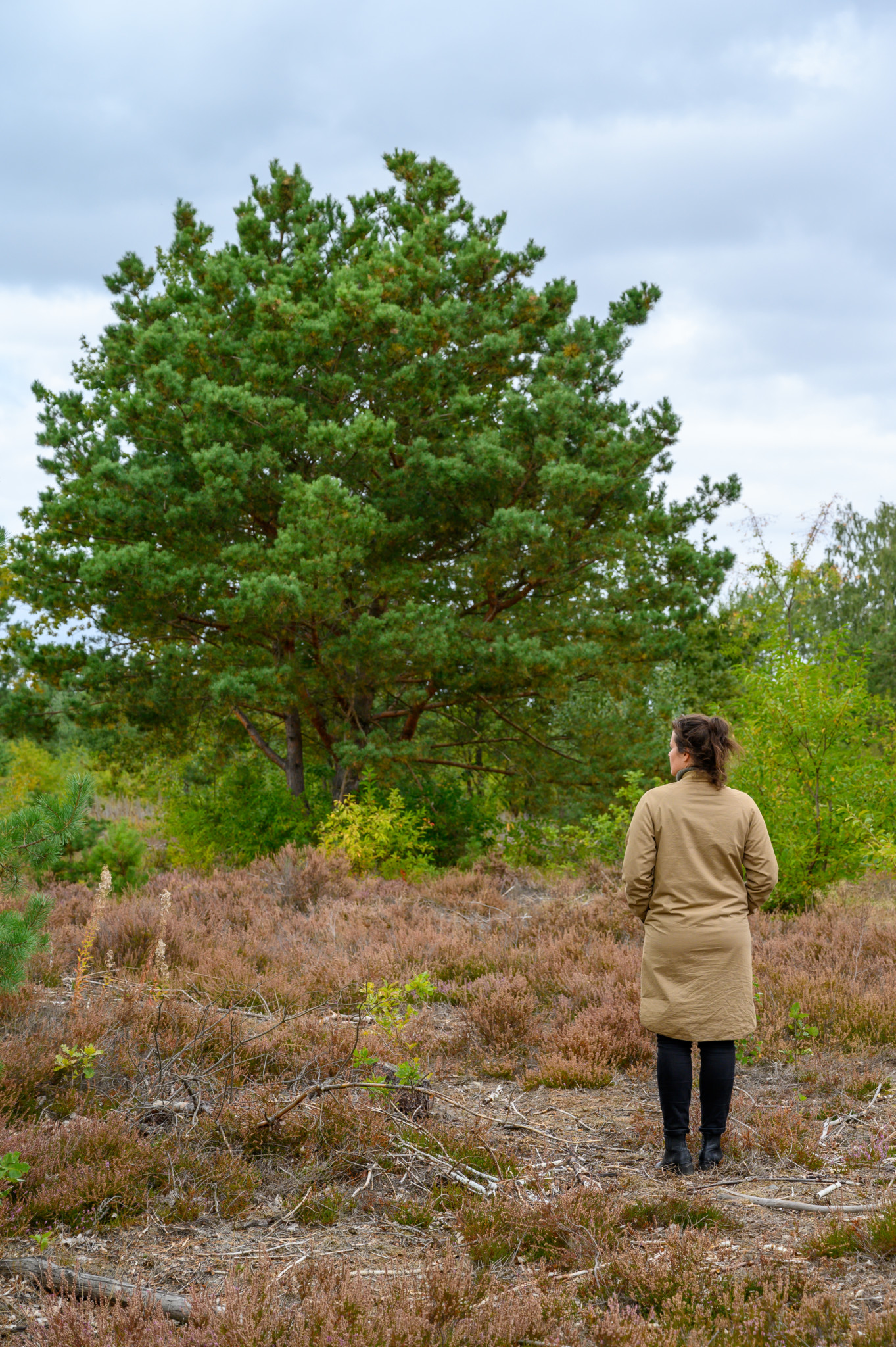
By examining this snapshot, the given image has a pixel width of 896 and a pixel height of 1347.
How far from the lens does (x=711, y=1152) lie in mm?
4164

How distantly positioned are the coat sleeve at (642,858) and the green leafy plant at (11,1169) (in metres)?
2.54

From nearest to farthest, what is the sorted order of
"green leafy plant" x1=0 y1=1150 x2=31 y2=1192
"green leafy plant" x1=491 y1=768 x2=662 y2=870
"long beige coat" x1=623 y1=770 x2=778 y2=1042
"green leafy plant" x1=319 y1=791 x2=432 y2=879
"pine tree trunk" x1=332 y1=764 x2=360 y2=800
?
"green leafy plant" x1=0 y1=1150 x2=31 y2=1192, "long beige coat" x1=623 y1=770 x2=778 y2=1042, "green leafy plant" x1=491 y1=768 x2=662 y2=870, "green leafy plant" x1=319 y1=791 x2=432 y2=879, "pine tree trunk" x1=332 y1=764 x2=360 y2=800

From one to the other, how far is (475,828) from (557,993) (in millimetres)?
8858

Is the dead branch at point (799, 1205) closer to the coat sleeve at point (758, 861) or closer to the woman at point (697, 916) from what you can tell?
the woman at point (697, 916)

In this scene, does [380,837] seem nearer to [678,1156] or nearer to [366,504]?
[366,504]

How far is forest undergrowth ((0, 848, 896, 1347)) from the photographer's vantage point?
2920 millimetres

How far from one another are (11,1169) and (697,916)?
2.79m

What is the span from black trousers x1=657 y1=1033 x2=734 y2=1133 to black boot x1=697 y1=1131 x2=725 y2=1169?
0.03 m

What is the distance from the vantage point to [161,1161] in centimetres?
392

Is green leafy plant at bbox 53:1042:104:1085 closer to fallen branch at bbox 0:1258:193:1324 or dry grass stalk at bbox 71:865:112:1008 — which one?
dry grass stalk at bbox 71:865:112:1008

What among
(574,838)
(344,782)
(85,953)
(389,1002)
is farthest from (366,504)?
(389,1002)

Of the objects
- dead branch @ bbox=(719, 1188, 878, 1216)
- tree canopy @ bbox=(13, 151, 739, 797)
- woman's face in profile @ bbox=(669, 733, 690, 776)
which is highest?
tree canopy @ bbox=(13, 151, 739, 797)

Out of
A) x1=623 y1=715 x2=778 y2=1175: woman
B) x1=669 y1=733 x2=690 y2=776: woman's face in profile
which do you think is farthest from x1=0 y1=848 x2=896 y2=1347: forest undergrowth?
x1=669 y1=733 x2=690 y2=776: woman's face in profile

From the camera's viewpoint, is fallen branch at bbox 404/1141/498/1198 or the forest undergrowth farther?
fallen branch at bbox 404/1141/498/1198
